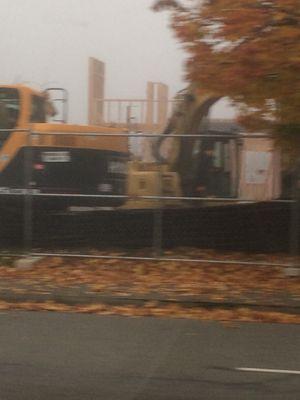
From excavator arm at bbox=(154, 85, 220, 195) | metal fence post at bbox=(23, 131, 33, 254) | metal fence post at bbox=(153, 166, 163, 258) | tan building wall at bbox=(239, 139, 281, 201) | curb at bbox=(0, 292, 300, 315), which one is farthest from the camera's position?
excavator arm at bbox=(154, 85, 220, 195)

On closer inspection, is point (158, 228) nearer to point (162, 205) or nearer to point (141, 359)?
point (162, 205)

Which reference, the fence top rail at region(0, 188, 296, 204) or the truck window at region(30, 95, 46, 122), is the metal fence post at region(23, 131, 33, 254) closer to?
the fence top rail at region(0, 188, 296, 204)

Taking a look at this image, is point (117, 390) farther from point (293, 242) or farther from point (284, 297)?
point (293, 242)

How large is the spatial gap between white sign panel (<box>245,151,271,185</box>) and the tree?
1.78 meters

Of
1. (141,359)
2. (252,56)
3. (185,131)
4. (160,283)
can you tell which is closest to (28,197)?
(160,283)

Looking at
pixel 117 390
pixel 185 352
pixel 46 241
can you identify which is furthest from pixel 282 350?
pixel 46 241

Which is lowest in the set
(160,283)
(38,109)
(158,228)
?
(160,283)

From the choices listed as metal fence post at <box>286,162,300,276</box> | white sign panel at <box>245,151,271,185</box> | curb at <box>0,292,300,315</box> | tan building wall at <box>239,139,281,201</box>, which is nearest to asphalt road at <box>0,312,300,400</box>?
curb at <box>0,292,300,315</box>

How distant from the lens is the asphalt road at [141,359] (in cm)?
530

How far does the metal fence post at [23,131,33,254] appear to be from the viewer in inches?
432

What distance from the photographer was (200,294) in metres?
9.01

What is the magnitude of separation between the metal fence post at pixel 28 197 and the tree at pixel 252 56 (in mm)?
3533

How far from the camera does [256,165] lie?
10.5m

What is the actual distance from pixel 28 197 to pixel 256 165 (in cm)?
381
